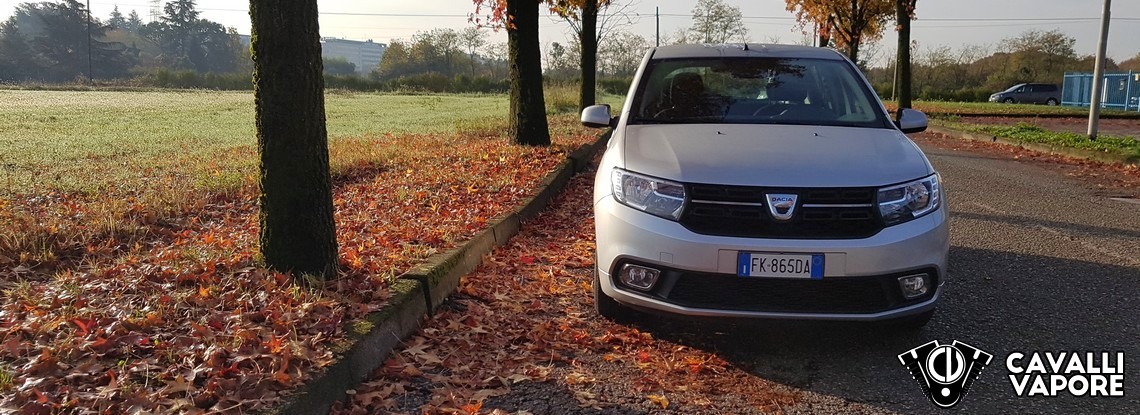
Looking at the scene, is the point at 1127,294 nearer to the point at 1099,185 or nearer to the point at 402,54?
the point at 1099,185

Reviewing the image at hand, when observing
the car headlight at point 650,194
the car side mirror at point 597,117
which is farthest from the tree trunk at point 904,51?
the car headlight at point 650,194

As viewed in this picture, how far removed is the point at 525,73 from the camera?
1025cm

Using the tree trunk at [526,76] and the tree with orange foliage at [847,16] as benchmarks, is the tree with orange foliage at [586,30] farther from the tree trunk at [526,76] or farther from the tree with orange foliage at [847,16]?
the tree with orange foliage at [847,16]

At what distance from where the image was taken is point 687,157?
364cm

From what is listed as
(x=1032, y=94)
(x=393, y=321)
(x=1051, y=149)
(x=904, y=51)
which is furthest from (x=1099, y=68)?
(x=1032, y=94)

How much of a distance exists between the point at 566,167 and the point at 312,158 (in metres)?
5.28

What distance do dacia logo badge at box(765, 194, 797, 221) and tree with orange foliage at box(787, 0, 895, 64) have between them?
915 inches

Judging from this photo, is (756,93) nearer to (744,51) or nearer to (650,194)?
(744,51)

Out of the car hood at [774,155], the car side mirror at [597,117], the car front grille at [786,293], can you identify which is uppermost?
the car side mirror at [597,117]

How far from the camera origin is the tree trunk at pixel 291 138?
3658mm

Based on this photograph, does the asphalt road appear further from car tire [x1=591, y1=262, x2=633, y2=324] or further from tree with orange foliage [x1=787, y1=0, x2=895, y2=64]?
tree with orange foliage [x1=787, y1=0, x2=895, y2=64]

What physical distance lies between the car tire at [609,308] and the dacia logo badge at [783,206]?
960 mm

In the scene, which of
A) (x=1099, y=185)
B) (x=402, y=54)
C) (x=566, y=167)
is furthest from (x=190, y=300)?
(x=402, y=54)

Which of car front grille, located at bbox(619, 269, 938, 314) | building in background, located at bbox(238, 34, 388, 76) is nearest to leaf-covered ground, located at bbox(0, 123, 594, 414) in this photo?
car front grille, located at bbox(619, 269, 938, 314)
